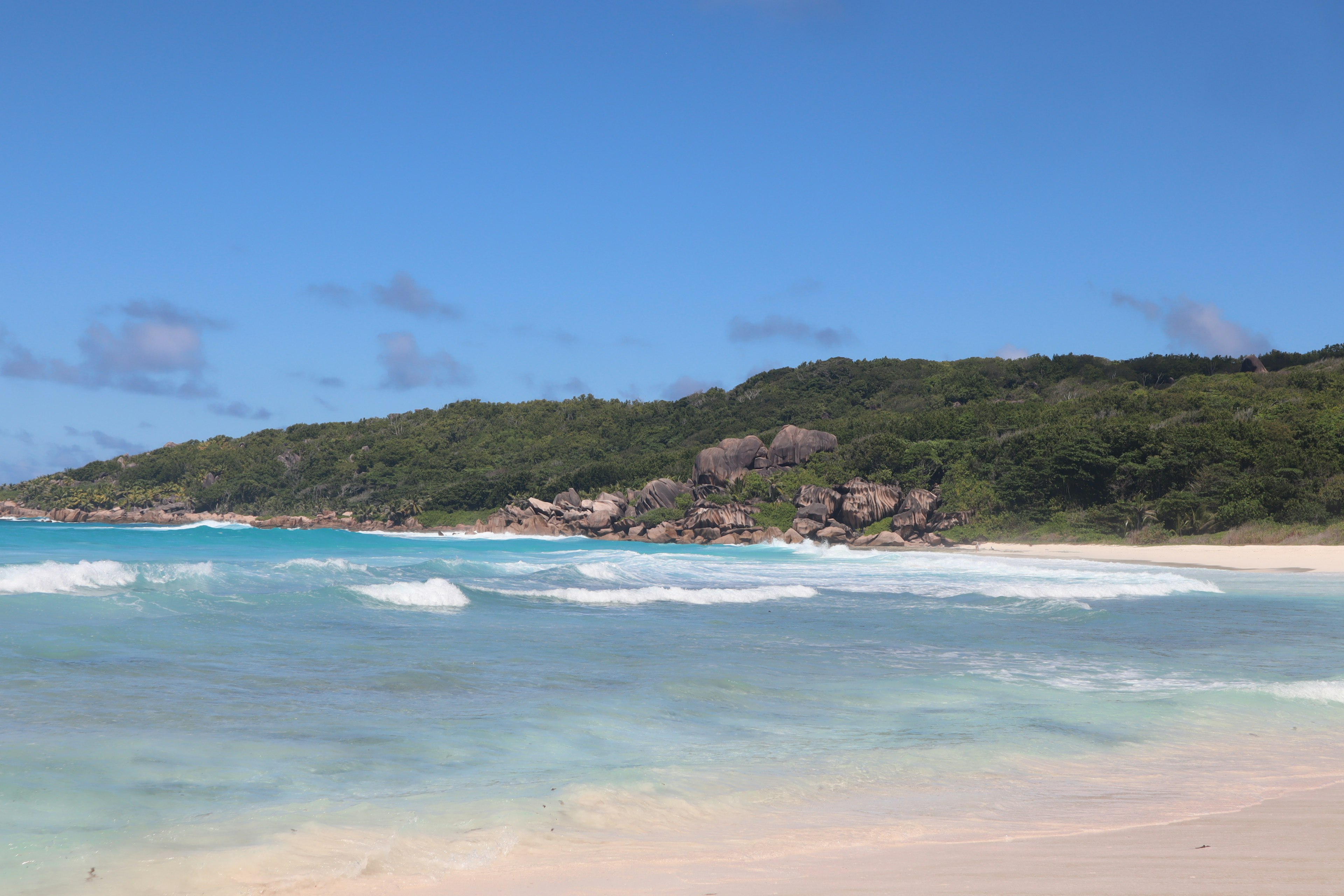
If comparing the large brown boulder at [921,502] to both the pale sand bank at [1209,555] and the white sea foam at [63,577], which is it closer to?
the pale sand bank at [1209,555]

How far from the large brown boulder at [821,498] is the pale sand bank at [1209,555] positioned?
1410 centimetres

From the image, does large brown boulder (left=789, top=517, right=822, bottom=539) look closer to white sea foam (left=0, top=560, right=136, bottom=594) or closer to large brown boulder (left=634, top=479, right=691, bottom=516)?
large brown boulder (left=634, top=479, right=691, bottom=516)

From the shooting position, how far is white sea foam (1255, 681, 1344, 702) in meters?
8.34

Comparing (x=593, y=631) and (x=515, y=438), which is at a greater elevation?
(x=515, y=438)

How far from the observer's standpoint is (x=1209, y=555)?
30156mm

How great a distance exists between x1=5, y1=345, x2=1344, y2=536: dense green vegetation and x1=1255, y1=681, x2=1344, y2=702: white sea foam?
31328 millimetres

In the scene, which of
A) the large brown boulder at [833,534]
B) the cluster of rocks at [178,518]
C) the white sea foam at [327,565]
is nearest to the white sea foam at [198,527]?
the cluster of rocks at [178,518]

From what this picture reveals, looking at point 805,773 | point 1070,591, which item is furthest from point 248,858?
point 1070,591

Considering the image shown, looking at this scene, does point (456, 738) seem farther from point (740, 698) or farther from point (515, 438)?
point (515, 438)

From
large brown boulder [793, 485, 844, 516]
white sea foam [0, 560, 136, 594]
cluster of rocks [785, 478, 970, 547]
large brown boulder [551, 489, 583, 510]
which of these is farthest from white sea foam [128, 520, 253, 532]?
white sea foam [0, 560, 136, 594]

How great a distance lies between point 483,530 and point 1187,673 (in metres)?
69.8

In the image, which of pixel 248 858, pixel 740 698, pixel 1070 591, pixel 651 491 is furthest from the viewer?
pixel 651 491

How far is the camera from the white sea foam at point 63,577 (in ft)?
48.7

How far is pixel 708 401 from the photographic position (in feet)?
373
